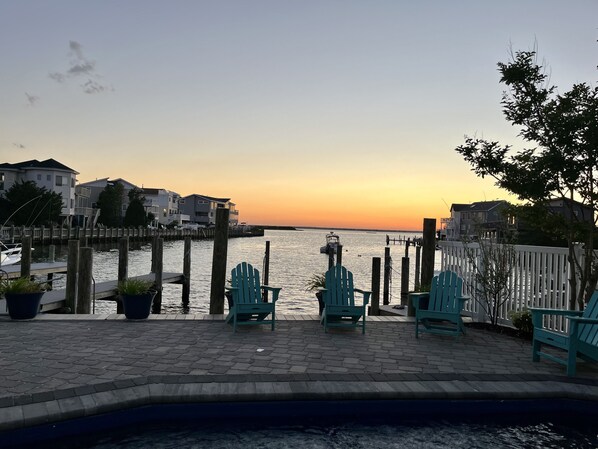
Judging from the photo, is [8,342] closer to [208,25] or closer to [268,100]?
[208,25]

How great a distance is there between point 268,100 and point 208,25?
333 centimetres

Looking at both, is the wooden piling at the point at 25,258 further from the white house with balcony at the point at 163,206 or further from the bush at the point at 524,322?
the white house with balcony at the point at 163,206

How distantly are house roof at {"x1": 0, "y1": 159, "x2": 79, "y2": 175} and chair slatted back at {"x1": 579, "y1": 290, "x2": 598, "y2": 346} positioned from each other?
61855mm

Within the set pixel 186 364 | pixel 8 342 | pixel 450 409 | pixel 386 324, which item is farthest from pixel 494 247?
pixel 8 342

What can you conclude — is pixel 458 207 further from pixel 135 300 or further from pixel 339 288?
pixel 135 300

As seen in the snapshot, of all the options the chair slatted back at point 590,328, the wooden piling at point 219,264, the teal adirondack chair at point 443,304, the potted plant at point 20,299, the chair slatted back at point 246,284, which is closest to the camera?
the chair slatted back at point 590,328

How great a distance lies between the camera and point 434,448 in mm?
3953

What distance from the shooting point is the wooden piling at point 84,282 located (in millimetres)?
9766

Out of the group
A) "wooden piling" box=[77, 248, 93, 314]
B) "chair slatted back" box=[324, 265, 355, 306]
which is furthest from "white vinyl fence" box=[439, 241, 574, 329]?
"wooden piling" box=[77, 248, 93, 314]

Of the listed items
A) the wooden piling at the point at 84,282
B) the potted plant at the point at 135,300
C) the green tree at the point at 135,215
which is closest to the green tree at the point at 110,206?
the green tree at the point at 135,215

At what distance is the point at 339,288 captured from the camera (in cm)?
777

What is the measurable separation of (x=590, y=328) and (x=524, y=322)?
183 centimetres

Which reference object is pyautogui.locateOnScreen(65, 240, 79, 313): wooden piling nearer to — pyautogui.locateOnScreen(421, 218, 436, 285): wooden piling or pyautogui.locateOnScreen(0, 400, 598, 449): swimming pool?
pyautogui.locateOnScreen(0, 400, 598, 449): swimming pool

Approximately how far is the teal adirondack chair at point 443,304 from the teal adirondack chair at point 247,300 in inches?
88.6
